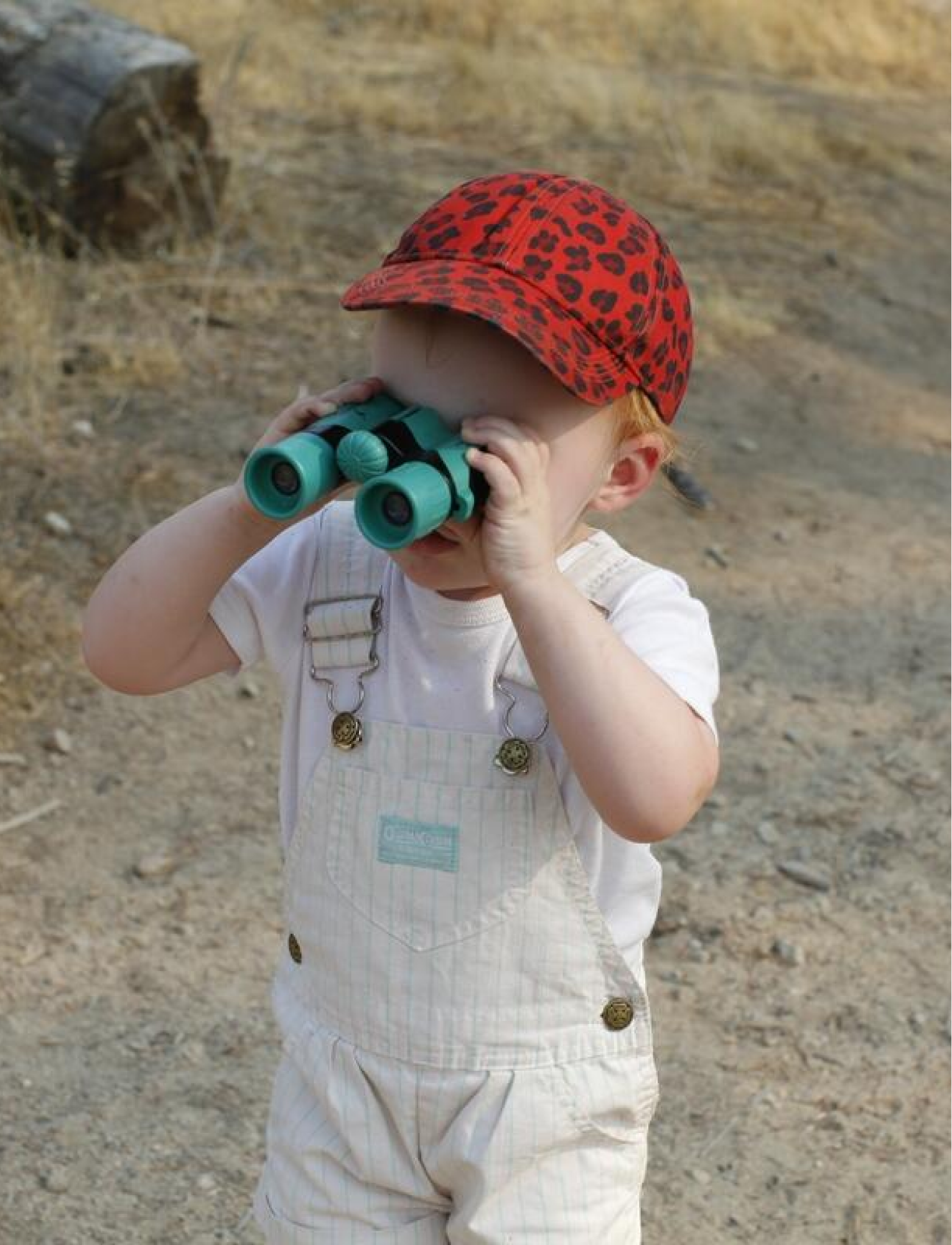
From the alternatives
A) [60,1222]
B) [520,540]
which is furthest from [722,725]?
[520,540]

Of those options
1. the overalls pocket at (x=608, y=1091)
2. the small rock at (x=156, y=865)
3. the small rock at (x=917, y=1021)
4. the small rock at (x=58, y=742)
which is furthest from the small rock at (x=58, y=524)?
the overalls pocket at (x=608, y=1091)

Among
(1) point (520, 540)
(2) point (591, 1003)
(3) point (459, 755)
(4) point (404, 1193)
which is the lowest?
(4) point (404, 1193)

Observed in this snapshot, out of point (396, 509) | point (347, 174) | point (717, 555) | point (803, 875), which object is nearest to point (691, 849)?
point (803, 875)

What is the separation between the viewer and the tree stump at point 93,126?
5.25 metres

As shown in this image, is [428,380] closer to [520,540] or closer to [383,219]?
[520,540]

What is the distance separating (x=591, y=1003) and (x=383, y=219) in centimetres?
482

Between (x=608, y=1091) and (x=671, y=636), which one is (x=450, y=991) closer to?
(x=608, y=1091)

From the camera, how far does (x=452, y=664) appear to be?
1764mm

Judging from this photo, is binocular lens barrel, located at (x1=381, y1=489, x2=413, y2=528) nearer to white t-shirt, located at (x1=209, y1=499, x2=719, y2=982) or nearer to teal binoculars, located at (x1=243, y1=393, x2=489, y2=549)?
teal binoculars, located at (x1=243, y1=393, x2=489, y2=549)

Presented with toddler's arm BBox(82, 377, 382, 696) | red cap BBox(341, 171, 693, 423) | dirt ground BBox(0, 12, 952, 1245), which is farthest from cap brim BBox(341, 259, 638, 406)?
dirt ground BBox(0, 12, 952, 1245)

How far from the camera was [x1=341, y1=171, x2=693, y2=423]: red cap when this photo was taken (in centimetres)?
157

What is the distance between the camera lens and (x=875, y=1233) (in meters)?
2.60

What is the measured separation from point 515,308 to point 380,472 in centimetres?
20

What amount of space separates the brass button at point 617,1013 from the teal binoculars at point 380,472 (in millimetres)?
548
